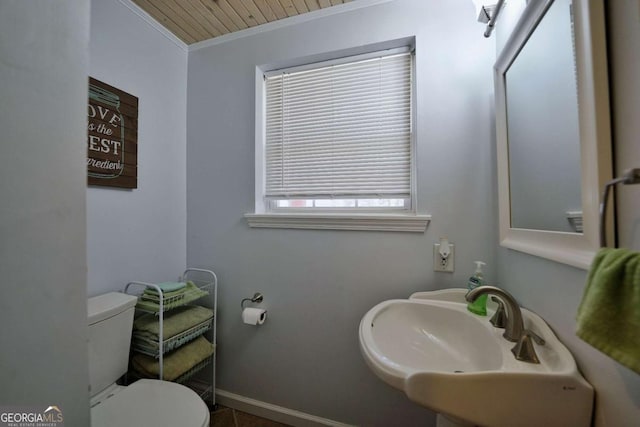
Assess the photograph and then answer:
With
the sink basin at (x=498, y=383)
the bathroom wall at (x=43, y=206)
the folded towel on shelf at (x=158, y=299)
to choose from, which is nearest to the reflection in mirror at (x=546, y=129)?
the sink basin at (x=498, y=383)

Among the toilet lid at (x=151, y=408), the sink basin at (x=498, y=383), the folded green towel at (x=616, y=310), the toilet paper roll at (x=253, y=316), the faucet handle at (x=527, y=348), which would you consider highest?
the folded green towel at (x=616, y=310)

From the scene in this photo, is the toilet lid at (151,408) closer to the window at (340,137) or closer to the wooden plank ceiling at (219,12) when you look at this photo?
the window at (340,137)

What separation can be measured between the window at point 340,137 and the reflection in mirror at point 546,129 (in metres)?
0.44

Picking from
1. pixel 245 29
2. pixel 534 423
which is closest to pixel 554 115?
pixel 534 423

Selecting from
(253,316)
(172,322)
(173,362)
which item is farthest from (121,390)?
(253,316)

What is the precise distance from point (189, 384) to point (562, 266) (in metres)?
2.01

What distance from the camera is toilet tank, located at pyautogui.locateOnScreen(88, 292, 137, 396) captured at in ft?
3.12

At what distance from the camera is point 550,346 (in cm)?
60

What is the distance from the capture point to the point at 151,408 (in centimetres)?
90

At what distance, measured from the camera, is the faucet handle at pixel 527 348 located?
0.60 meters

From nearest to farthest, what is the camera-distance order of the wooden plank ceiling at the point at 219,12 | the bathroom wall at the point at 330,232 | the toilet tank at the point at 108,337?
the toilet tank at the point at 108,337, the bathroom wall at the point at 330,232, the wooden plank ceiling at the point at 219,12

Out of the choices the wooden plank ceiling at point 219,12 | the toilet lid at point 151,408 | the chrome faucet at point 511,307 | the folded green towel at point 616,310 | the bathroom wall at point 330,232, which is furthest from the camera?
the wooden plank ceiling at point 219,12

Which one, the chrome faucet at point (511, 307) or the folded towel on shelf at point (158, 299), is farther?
the folded towel on shelf at point (158, 299)

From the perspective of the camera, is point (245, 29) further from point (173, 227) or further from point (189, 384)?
point (189, 384)
